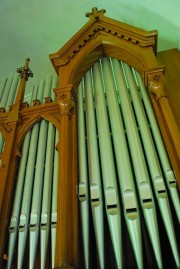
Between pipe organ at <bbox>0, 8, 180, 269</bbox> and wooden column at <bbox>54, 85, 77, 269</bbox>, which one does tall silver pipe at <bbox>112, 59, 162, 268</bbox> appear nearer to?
pipe organ at <bbox>0, 8, 180, 269</bbox>

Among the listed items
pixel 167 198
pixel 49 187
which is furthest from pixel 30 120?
pixel 167 198

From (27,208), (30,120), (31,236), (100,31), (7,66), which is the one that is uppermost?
(7,66)

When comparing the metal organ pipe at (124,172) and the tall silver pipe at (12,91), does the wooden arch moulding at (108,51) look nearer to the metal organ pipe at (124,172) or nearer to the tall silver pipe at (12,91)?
the metal organ pipe at (124,172)

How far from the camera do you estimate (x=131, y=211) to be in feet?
8.23

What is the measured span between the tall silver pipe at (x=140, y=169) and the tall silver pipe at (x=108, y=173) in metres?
0.21

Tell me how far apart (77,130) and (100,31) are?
1633 mm

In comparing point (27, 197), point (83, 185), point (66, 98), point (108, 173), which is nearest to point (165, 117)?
point (108, 173)

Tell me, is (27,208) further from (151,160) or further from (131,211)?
(151,160)

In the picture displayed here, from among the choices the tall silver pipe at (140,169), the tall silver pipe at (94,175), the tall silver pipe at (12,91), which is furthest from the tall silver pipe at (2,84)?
the tall silver pipe at (140,169)

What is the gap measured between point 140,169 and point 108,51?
208cm

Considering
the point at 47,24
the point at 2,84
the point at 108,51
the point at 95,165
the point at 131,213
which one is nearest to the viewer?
the point at 131,213

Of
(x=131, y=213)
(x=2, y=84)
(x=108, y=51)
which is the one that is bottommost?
(x=131, y=213)

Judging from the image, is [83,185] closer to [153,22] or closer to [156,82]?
[156,82]

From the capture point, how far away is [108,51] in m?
4.30
